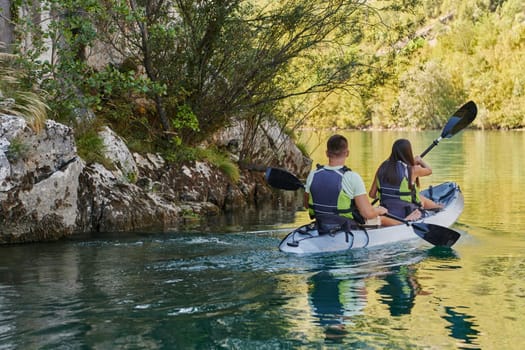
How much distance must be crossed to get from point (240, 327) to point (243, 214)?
27.4ft

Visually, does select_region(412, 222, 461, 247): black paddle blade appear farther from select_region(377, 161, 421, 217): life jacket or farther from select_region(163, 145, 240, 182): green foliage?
select_region(163, 145, 240, 182): green foliage

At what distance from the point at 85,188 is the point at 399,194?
430cm

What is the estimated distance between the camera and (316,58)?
51.4 ft

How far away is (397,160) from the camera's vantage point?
33.1 ft

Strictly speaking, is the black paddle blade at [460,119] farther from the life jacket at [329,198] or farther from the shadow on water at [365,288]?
the life jacket at [329,198]

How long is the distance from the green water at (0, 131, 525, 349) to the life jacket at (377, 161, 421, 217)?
0.65 metres

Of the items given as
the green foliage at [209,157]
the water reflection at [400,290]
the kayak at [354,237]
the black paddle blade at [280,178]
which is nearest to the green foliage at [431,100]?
the green foliage at [209,157]

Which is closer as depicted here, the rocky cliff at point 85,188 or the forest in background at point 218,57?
the rocky cliff at point 85,188

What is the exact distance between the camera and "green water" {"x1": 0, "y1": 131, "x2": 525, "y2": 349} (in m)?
5.68

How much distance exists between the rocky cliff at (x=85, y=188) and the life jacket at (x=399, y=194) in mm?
3435

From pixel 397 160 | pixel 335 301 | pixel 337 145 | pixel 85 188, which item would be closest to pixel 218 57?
pixel 85 188

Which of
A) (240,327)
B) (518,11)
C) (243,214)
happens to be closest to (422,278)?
(240,327)

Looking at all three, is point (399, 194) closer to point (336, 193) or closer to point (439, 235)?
point (439, 235)

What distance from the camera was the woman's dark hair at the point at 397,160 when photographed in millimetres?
9988
